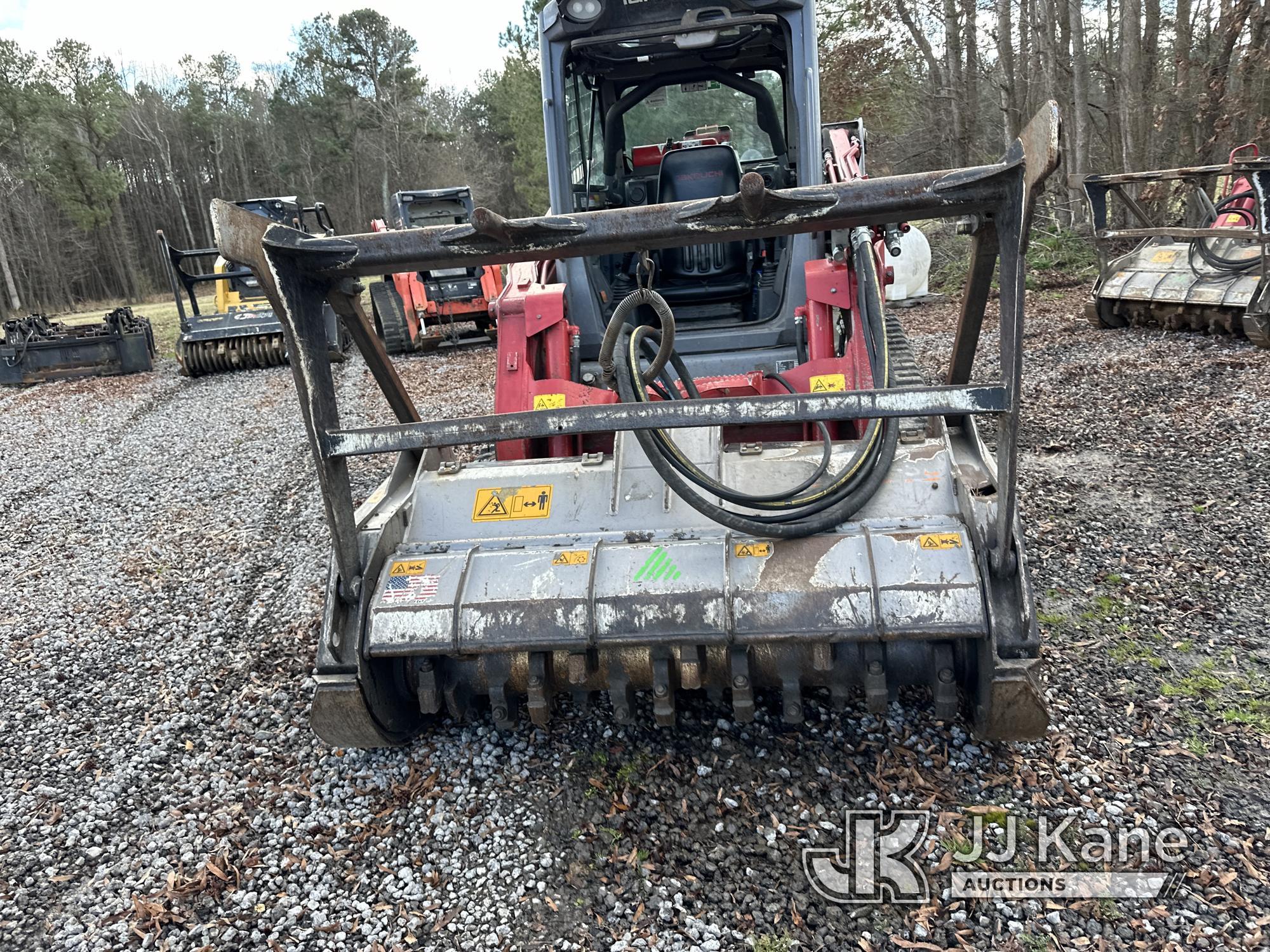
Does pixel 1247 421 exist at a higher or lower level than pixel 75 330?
lower

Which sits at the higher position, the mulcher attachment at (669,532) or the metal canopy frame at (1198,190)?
the metal canopy frame at (1198,190)

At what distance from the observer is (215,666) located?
349cm

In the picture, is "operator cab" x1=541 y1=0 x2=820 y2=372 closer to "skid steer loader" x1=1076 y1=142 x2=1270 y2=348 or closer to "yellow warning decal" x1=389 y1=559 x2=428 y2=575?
"yellow warning decal" x1=389 y1=559 x2=428 y2=575

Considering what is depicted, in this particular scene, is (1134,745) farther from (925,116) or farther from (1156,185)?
(925,116)

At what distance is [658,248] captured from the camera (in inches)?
81.6

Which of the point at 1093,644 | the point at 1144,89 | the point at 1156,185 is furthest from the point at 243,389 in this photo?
the point at 1144,89

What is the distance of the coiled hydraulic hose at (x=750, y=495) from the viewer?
243 cm

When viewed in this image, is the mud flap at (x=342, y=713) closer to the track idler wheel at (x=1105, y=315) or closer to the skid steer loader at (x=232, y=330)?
the track idler wheel at (x=1105, y=315)

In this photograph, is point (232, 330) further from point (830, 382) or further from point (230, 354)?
point (830, 382)

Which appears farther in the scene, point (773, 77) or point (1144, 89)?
point (1144, 89)

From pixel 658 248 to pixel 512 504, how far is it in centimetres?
105

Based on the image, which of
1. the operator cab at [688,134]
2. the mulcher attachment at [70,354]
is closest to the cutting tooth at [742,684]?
the operator cab at [688,134]

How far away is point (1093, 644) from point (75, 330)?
13.6 m

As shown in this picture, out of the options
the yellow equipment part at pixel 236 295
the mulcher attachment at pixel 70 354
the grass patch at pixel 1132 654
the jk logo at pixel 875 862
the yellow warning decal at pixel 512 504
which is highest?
the yellow equipment part at pixel 236 295
